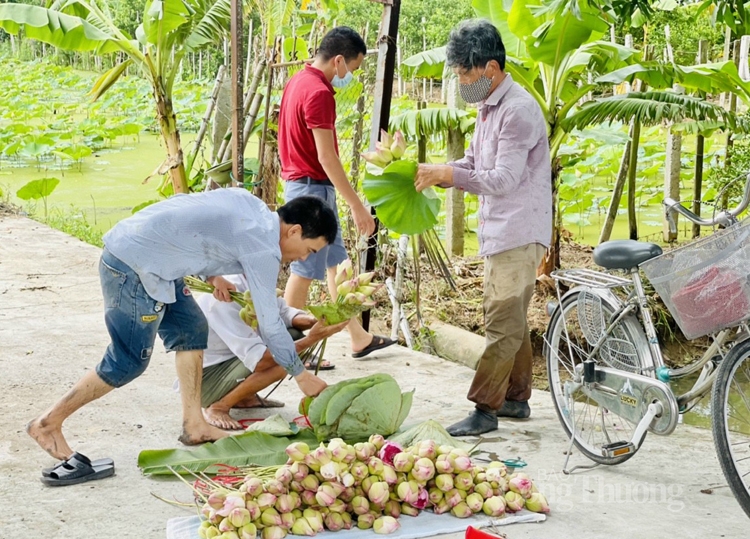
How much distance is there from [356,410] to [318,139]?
5.37 ft

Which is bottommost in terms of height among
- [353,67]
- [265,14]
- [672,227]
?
[672,227]

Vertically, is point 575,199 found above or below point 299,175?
below

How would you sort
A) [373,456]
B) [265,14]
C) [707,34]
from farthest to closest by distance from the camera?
[707,34]
[265,14]
[373,456]

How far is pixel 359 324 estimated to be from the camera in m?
5.00

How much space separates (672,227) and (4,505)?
8.14ft

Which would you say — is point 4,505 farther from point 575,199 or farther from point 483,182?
point 575,199

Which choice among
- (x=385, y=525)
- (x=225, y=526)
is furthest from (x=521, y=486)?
(x=225, y=526)

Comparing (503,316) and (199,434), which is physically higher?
(503,316)

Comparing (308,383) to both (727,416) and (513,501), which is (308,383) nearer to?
(513,501)

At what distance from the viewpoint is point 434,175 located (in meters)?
3.65

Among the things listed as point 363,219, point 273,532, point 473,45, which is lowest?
point 273,532

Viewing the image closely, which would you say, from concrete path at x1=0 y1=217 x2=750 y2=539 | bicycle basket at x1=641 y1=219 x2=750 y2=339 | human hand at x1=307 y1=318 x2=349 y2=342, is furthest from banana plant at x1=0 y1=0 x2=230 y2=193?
bicycle basket at x1=641 y1=219 x2=750 y2=339

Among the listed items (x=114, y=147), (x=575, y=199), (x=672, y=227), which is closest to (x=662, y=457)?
(x=672, y=227)

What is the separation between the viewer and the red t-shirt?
449 cm
